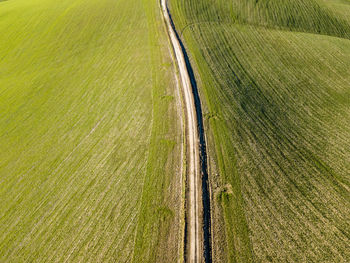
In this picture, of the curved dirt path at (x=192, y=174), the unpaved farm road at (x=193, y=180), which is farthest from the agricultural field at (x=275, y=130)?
the curved dirt path at (x=192, y=174)

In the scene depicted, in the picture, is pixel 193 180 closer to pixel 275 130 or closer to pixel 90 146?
pixel 275 130

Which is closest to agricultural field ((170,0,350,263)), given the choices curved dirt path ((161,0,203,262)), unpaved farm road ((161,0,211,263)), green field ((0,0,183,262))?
unpaved farm road ((161,0,211,263))

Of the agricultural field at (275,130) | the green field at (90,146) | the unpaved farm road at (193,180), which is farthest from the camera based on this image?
the green field at (90,146)

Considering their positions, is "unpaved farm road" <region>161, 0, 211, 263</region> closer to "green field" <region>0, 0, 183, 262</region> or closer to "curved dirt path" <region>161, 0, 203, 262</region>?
"curved dirt path" <region>161, 0, 203, 262</region>

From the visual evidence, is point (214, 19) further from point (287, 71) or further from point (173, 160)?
point (173, 160)

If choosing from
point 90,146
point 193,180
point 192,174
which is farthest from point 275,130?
point 90,146

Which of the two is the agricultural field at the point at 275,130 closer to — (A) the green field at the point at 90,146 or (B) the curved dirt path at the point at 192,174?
(B) the curved dirt path at the point at 192,174

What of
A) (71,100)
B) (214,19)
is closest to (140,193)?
(71,100)
